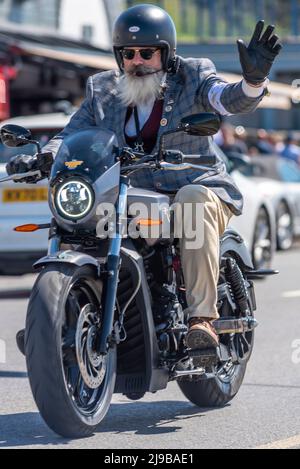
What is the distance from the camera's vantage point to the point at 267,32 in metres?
5.62

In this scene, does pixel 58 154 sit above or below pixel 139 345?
above

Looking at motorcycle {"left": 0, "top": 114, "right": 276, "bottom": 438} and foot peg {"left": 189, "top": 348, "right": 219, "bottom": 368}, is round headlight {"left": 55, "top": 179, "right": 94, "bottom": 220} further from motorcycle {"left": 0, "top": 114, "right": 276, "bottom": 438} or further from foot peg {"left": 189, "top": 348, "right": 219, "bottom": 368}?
foot peg {"left": 189, "top": 348, "right": 219, "bottom": 368}

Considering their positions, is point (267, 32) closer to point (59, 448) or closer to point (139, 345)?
point (139, 345)

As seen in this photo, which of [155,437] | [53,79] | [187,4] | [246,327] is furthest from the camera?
[187,4]

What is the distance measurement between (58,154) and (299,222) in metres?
12.6

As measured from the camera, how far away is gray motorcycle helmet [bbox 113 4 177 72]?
6.05 meters

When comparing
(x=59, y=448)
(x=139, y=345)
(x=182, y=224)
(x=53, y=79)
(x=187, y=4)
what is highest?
(x=187, y=4)

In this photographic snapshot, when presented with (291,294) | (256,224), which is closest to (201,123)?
(291,294)

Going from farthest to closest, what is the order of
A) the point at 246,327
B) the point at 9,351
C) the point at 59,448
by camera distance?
the point at 9,351 → the point at 246,327 → the point at 59,448

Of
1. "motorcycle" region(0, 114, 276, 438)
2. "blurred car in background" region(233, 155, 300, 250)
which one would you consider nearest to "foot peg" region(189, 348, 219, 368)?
"motorcycle" region(0, 114, 276, 438)

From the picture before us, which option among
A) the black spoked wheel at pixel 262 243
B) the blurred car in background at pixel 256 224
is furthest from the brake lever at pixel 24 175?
the black spoked wheel at pixel 262 243

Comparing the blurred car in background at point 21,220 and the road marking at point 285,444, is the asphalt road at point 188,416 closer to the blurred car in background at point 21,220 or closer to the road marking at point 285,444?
the road marking at point 285,444

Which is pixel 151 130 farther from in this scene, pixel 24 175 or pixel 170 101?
pixel 24 175

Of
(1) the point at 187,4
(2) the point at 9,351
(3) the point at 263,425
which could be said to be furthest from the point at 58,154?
(1) the point at 187,4
